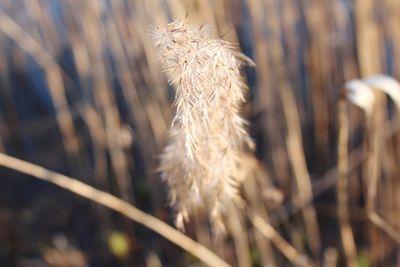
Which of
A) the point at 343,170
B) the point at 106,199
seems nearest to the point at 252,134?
the point at 343,170

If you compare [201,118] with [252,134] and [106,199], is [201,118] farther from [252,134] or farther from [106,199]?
[252,134]

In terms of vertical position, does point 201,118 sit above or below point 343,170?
above

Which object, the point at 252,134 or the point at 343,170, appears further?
the point at 252,134

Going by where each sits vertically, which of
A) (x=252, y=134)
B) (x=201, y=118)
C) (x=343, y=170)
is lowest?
(x=252, y=134)

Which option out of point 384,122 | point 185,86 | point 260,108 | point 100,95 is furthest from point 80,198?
point 185,86

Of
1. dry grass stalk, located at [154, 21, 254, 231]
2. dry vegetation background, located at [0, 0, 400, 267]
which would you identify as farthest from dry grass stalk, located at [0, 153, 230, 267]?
dry vegetation background, located at [0, 0, 400, 267]

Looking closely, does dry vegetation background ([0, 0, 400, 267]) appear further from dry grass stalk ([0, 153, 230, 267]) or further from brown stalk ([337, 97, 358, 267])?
dry grass stalk ([0, 153, 230, 267])

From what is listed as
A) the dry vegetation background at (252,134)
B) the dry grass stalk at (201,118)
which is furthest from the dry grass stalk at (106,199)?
the dry vegetation background at (252,134)

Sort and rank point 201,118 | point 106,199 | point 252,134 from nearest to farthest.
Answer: point 201,118 < point 106,199 < point 252,134

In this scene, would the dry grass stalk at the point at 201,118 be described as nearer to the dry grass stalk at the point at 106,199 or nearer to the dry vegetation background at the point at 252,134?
the dry grass stalk at the point at 106,199
